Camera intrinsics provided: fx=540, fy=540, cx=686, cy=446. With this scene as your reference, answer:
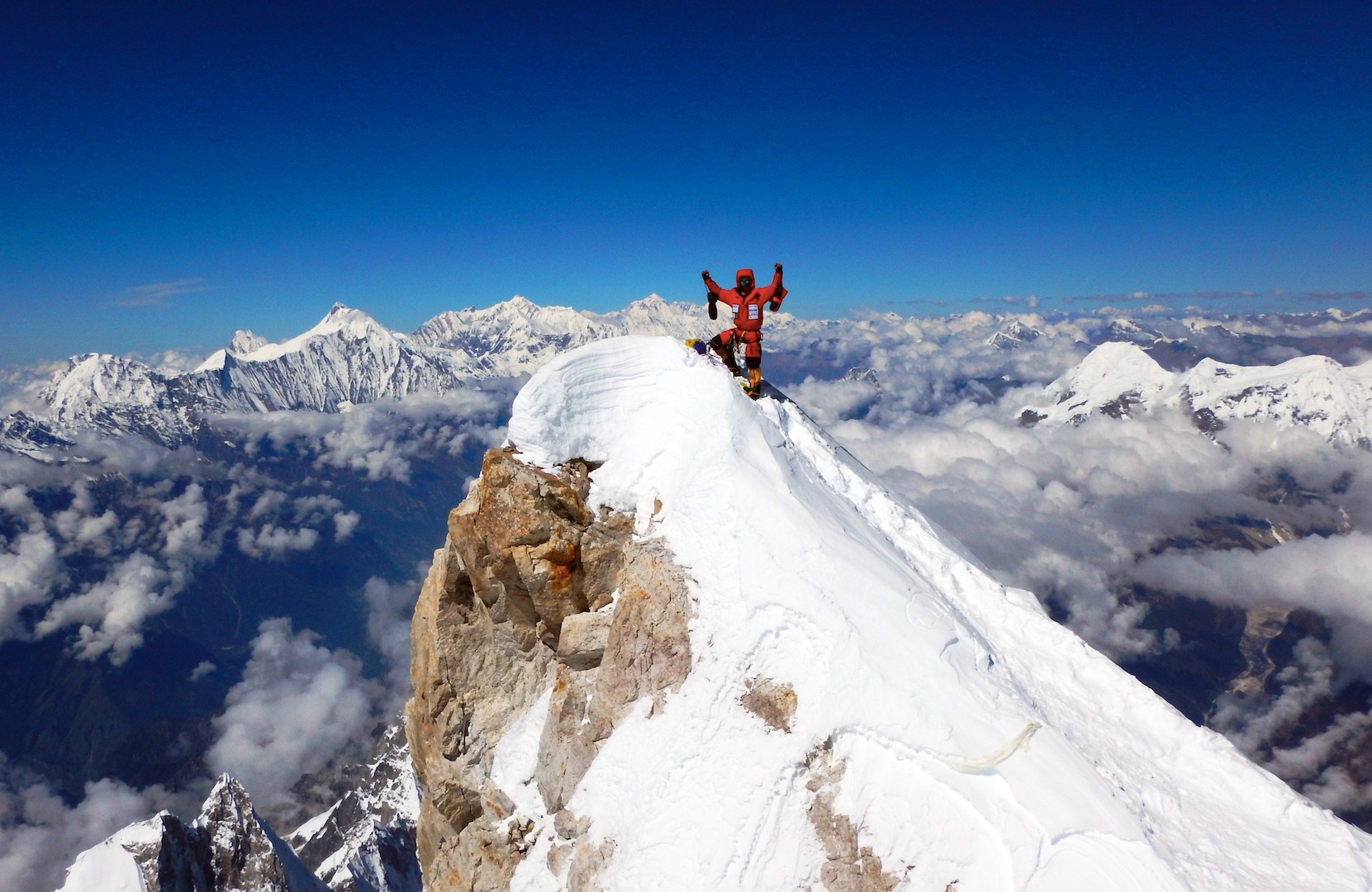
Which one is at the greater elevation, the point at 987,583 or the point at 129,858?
the point at 987,583

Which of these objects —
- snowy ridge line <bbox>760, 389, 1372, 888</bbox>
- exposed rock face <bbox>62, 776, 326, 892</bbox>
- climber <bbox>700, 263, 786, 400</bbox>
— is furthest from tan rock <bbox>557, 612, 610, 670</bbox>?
exposed rock face <bbox>62, 776, 326, 892</bbox>

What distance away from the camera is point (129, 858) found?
6831cm

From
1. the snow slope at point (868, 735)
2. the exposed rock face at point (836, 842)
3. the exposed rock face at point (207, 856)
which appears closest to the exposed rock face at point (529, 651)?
the snow slope at point (868, 735)

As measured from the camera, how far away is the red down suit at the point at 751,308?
55.2 ft

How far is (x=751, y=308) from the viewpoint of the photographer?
16.9 m

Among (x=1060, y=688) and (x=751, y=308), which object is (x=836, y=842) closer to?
(x=1060, y=688)

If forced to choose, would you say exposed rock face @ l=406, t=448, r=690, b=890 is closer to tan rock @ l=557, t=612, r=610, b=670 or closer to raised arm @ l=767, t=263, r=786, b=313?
tan rock @ l=557, t=612, r=610, b=670

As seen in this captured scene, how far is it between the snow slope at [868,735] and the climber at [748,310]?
2.47 meters

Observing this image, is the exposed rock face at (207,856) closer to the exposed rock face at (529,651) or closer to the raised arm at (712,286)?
the exposed rock face at (529,651)

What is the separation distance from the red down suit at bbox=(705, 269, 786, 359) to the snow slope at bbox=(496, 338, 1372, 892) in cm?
256

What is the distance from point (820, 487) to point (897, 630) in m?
4.91

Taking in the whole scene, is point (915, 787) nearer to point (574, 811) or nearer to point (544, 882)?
point (574, 811)

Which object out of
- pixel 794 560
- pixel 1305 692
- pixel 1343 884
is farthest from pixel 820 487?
pixel 1305 692

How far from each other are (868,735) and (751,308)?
12096 millimetres
